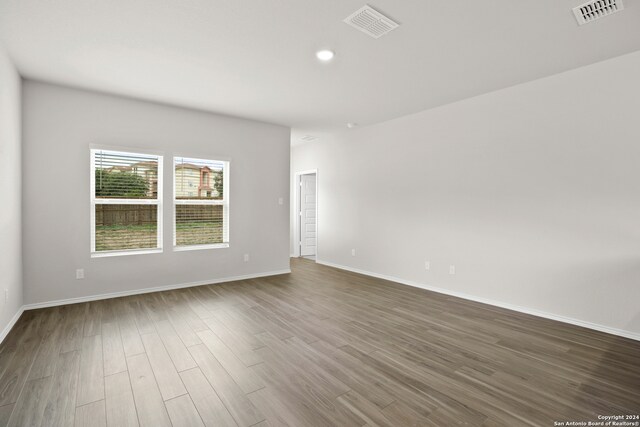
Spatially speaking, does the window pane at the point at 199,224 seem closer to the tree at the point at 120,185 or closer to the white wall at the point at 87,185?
the white wall at the point at 87,185

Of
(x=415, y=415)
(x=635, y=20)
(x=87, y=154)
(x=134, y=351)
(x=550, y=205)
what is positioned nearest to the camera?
(x=415, y=415)

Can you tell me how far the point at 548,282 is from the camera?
12.0 feet

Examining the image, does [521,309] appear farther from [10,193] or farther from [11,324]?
[10,193]

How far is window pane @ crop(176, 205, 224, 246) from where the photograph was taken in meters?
4.95

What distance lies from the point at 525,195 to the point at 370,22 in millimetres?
2855

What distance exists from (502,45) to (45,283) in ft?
19.0

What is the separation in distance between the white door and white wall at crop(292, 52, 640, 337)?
2.26 metres

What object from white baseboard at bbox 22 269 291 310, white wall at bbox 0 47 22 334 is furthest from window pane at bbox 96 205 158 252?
white wall at bbox 0 47 22 334

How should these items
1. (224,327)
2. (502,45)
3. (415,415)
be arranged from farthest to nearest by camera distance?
1. (224,327)
2. (502,45)
3. (415,415)

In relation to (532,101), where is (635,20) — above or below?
above

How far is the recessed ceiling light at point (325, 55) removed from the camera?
3027mm

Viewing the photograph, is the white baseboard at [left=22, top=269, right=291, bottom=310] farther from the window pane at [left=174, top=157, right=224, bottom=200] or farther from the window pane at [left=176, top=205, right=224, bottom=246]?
the window pane at [left=174, top=157, right=224, bottom=200]

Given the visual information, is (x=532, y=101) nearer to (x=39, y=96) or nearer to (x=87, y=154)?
(x=87, y=154)

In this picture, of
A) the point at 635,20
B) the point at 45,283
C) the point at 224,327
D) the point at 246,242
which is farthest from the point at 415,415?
the point at 45,283
